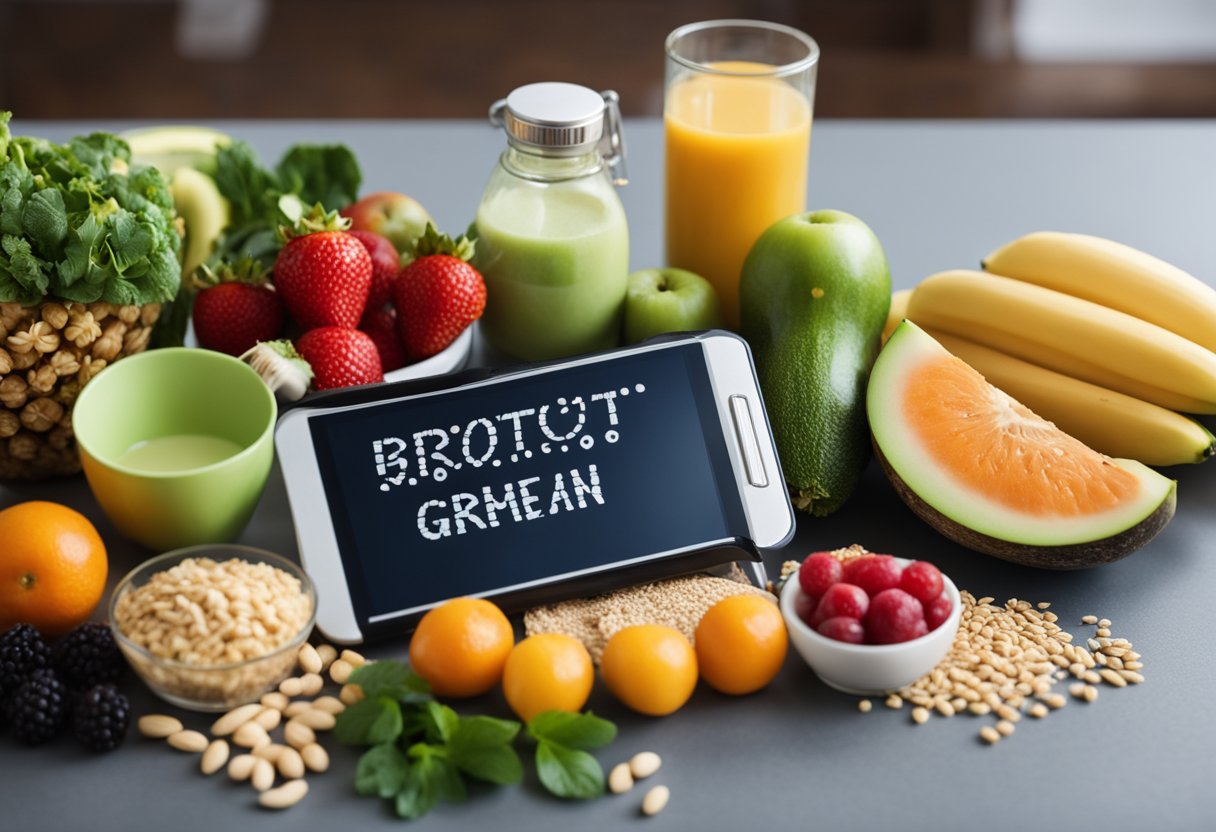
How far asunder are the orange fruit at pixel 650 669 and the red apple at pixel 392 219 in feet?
2.20

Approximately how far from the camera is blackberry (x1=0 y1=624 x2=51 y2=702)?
116 cm

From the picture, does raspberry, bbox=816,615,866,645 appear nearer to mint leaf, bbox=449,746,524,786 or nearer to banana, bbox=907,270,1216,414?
mint leaf, bbox=449,746,524,786

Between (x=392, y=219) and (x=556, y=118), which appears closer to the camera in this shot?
(x=556, y=118)

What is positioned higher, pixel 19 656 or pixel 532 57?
pixel 19 656

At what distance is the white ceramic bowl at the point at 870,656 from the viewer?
3.84 ft

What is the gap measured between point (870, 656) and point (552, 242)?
1.99 feet

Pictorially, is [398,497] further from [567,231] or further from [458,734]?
[567,231]

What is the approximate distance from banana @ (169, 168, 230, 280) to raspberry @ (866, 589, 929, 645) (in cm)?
102

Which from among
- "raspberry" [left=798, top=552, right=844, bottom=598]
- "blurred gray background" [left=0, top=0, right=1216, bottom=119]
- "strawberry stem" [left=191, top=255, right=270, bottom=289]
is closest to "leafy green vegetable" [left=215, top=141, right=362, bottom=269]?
"strawberry stem" [left=191, top=255, right=270, bottom=289]

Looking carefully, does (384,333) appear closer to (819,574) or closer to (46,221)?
(46,221)

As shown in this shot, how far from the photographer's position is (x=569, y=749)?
1.13 metres

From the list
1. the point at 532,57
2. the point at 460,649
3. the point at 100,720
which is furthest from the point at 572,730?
the point at 532,57

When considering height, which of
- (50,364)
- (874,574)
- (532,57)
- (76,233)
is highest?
(76,233)

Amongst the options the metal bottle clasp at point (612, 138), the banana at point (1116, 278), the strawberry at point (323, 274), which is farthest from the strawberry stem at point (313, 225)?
the banana at point (1116, 278)
